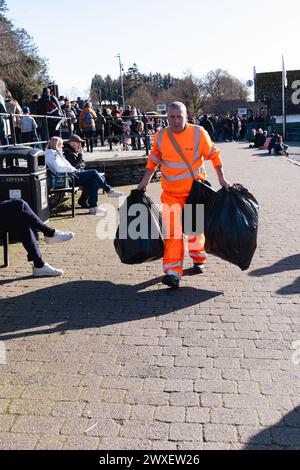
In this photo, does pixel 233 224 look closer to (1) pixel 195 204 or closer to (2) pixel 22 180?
(1) pixel 195 204

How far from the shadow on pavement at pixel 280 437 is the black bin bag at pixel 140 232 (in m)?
2.60

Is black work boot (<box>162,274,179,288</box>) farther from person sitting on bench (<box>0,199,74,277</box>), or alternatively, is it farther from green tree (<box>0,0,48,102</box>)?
green tree (<box>0,0,48,102</box>)

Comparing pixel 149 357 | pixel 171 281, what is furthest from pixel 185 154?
pixel 149 357

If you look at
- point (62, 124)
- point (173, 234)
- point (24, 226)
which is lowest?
point (173, 234)

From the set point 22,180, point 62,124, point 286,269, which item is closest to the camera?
point 286,269

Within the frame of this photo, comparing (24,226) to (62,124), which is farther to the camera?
(62,124)

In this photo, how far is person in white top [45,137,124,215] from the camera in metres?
8.51

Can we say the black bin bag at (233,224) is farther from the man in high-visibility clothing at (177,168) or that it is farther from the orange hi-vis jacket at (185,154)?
the orange hi-vis jacket at (185,154)

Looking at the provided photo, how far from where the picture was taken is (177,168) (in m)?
5.20

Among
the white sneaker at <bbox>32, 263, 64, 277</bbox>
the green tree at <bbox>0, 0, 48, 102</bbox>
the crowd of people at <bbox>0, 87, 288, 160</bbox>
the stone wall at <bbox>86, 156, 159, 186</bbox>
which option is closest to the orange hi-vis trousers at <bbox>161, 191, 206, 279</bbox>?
the white sneaker at <bbox>32, 263, 64, 277</bbox>

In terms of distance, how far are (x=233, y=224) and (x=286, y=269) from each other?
1042 mm

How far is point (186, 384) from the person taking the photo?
331 cm

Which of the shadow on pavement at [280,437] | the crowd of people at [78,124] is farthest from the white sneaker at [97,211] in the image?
the shadow on pavement at [280,437]

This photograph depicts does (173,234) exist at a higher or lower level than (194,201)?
lower
